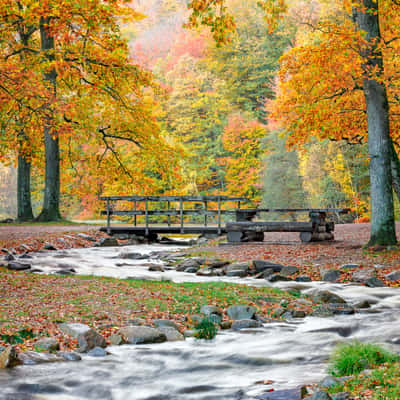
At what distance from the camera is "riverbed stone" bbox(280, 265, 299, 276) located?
11352mm

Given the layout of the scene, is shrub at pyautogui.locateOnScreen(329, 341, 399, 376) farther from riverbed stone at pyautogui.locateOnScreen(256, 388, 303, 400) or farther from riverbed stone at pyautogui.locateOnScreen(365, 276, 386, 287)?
riverbed stone at pyautogui.locateOnScreen(365, 276, 386, 287)

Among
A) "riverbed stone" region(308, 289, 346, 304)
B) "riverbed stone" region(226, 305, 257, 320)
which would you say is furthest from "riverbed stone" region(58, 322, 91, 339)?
"riverbed stone" region(308, 289, 346, 304)

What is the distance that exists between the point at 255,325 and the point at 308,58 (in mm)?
9748

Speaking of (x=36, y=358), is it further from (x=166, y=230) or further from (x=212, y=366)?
(x=166, y=230)

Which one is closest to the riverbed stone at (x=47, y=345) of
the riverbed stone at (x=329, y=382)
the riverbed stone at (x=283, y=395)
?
the riverbed stone at (x=283, y=395)

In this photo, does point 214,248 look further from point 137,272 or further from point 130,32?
point 130,32

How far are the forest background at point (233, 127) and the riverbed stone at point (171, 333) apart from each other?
7.40 m

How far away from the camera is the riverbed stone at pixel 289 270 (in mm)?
11352

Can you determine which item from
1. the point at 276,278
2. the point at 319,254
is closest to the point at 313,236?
the point at 319,254

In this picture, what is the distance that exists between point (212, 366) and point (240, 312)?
1943mm

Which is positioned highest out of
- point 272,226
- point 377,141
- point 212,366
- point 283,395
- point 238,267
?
point 377,141

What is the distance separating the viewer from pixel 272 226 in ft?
55.2

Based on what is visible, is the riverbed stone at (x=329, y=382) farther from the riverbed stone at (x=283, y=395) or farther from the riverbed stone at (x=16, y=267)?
the riverbed stone at (x=16, y=267)

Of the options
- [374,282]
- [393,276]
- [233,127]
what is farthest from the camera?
[233,127]
